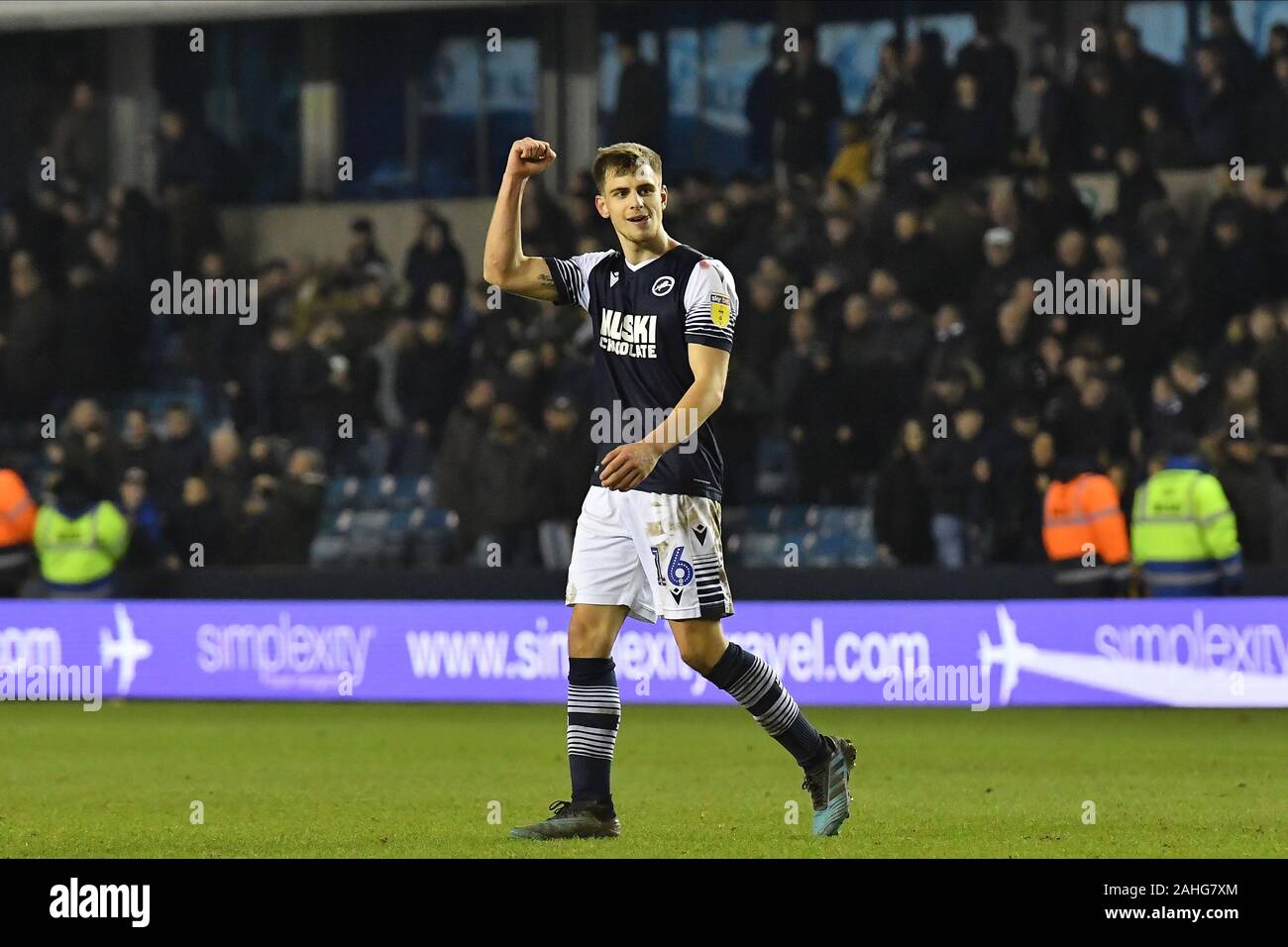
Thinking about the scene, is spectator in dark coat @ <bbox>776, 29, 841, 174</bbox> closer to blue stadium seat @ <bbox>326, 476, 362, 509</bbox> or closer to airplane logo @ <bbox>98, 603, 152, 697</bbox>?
blue stadium seat @ <bbox>326, 476, 362, 509</bbox>

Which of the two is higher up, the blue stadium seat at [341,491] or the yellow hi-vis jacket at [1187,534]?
the blue stadium seat at [341,491]

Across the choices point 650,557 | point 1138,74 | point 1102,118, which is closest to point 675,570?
point 650,557

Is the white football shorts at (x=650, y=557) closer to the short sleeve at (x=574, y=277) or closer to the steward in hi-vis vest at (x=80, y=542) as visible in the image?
the short sleeve at (x=574, y=277)

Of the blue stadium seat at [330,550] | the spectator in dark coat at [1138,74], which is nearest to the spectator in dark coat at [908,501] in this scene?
→ the spectator in dark coat at [1138,74]

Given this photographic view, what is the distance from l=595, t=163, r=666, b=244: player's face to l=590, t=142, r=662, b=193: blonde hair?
0.02 m

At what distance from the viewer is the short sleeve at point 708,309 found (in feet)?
22.6

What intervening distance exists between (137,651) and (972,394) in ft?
20.3

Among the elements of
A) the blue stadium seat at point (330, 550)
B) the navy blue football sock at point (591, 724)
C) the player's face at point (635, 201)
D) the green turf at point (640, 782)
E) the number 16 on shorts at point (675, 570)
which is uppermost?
the player's face at point (635, 201)

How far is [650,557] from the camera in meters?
6.94

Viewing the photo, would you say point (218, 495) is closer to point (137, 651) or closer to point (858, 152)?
point (137, 651)

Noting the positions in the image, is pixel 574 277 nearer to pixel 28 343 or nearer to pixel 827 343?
pixel 827 343

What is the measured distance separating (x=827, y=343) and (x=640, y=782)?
7.08 meters

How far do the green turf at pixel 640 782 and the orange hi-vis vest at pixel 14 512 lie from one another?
1.98m

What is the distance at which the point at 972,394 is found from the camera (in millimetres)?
15383
